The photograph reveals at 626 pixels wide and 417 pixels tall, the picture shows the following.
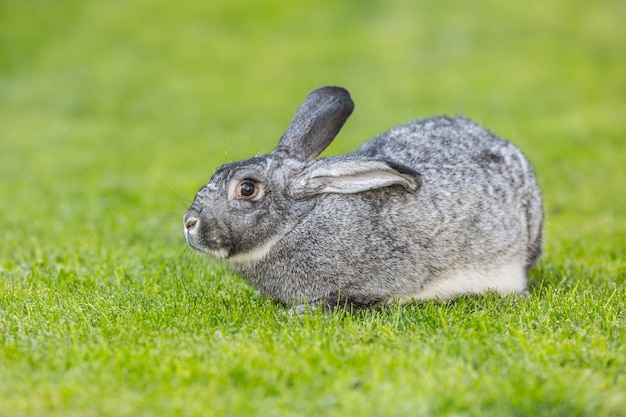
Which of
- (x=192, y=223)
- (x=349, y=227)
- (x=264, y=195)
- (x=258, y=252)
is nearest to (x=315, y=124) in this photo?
(x=264, y=195)

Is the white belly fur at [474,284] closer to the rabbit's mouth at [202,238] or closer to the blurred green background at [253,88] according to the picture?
the rabbit's mouth at [202,238]

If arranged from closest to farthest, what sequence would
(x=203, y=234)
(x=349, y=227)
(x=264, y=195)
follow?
(x=203, y=234)
(x=349, y=227)
(x=264, y=195)

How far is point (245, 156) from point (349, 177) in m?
4.90

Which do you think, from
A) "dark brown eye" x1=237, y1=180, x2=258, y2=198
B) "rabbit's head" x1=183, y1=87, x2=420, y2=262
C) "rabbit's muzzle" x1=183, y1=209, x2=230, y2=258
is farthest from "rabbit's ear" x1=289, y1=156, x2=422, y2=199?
"rabbit's muzzle" x1=183, y1=209, x2=230, y2=258

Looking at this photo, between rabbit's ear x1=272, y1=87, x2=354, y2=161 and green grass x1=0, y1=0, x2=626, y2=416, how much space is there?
0.74 m

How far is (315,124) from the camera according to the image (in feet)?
25.5

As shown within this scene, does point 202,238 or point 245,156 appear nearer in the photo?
point 202,238

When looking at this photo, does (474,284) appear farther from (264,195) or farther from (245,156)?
(245,156)

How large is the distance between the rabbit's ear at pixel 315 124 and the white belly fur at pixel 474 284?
1.57m

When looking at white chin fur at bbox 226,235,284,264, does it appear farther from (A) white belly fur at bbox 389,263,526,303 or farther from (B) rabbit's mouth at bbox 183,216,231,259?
(A) white belly fur at bbox 389,263,526,303

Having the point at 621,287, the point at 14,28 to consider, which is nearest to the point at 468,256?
the point at 621,287

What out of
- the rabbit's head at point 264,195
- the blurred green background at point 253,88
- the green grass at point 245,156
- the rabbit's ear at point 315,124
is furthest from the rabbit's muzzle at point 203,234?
the blurred green background at point 253,88

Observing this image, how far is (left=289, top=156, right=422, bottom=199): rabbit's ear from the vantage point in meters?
7.01

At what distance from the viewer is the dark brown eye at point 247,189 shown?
23.4 ft
